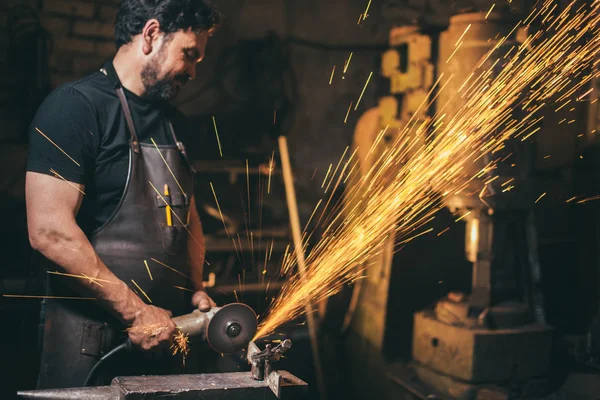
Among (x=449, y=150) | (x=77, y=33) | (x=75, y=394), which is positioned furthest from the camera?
(x=77, y=33)

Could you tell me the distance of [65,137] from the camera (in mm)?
2320

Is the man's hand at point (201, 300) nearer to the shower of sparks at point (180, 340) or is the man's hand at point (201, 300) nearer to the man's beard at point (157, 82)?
the shower of sparks at point (180, 340)

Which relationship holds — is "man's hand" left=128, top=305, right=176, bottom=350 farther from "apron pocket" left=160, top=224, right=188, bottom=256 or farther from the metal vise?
the metal vise

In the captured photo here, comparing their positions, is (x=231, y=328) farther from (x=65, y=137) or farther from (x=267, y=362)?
(x=65, y=137)

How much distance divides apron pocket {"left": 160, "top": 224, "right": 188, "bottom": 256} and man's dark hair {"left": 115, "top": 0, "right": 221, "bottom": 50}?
2.91ft

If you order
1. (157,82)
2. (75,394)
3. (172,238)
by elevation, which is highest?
(157,82)

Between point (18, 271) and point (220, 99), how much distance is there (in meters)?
1.87

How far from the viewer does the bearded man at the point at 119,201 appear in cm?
229

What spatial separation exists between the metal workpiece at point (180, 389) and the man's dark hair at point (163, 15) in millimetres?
1539

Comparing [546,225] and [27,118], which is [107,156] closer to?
[27,118]

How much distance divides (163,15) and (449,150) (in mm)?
1952

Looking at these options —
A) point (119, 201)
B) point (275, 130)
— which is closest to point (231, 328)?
point (119, 201)

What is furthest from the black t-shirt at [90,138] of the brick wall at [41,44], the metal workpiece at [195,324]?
the brick wall at [41,44]

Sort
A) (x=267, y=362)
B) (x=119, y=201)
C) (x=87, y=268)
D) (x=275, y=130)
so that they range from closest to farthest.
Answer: (x=267, y=362) → (x=87, y=268) → (x=119, y=201) → (x=275, y=130)
